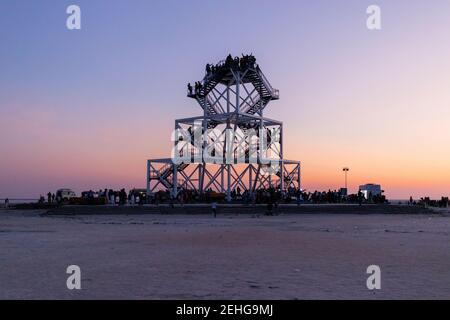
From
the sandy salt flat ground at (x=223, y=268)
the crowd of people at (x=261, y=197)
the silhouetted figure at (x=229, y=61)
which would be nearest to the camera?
the sandy salt flat ground at (x=223, y=268)

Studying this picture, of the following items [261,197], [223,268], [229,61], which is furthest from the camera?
[229,61]

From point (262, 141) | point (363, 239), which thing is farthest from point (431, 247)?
point (262, 141)

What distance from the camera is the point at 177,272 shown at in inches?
438

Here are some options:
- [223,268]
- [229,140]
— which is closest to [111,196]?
[229,140]

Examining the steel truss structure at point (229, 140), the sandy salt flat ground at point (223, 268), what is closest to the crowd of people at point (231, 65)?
the steel truss structure at point (229, 140)

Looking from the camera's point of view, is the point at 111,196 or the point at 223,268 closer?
the point at 223,268

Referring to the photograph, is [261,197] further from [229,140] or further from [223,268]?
[223,268]

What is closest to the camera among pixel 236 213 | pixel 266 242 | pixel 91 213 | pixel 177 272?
pixel 177 272

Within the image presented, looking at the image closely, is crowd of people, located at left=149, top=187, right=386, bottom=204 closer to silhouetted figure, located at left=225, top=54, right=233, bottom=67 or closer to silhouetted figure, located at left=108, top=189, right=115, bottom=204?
silhouetted figure, located at left=108, top=189, right=115, bottom=204

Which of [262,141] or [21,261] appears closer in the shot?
[21,261]

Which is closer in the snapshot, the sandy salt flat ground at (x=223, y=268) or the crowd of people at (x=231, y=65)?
the sandy salt flat ground at (x=223, y=268)

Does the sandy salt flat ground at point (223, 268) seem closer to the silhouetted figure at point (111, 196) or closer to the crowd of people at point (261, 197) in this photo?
the crowd of people at point (261, 197)

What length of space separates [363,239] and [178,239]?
7.15 m
